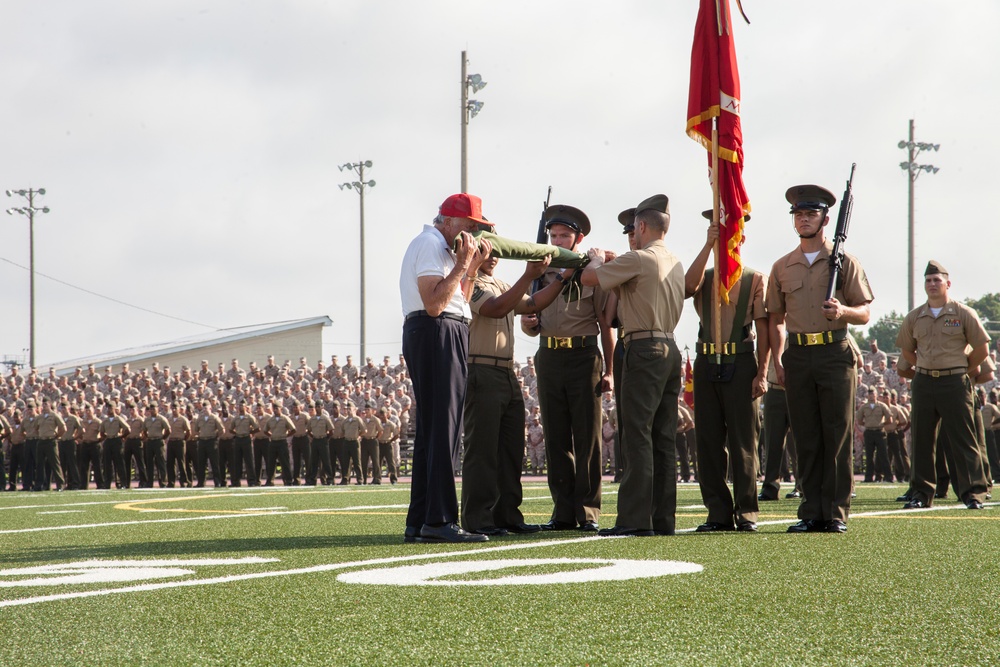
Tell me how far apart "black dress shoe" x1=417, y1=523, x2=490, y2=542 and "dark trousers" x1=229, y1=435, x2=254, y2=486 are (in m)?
17.5

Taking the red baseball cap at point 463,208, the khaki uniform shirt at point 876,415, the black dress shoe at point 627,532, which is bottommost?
the black dress shoe at point 627,532

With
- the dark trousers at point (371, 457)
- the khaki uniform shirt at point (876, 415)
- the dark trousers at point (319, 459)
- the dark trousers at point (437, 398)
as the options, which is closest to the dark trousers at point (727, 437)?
the dark trousers at point (437, 398)

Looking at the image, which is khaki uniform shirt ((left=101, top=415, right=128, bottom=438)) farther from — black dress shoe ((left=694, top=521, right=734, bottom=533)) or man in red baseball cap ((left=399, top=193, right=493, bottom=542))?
black dress shoe ((left=694, top=521, right=734, bottom=533))

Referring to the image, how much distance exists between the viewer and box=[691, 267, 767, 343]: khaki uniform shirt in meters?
8.05

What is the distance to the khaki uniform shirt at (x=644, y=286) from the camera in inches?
288

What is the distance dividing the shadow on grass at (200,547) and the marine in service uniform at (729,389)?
2.05m

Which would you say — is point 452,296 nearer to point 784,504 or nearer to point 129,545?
point 129,545

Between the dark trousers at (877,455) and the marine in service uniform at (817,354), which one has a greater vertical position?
the marine in service uniform at (817,354)

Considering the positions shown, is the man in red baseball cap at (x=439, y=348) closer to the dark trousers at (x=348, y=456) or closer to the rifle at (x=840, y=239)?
the rifle at (x=840, y=239)

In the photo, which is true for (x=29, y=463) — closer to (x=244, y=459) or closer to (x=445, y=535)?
(x=244, y=459)

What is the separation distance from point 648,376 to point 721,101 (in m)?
2.43

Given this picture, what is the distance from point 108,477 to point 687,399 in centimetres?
1131

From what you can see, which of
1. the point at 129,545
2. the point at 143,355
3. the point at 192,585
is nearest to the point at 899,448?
the point at 129,545

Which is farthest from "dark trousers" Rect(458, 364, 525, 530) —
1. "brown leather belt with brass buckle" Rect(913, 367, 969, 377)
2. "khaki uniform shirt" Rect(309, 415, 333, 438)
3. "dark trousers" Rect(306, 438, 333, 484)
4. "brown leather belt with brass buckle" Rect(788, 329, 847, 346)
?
"khaki uniform shirt" Rect(309, 415, 333, 438)
